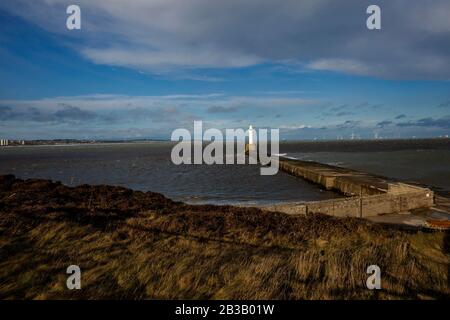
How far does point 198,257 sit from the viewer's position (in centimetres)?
676

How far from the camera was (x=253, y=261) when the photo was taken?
6441 millimetres

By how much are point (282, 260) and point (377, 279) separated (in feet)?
5.64

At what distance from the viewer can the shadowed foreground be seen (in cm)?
523

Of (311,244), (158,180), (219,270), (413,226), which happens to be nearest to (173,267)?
(219,270)

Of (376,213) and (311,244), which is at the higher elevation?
(311,244)

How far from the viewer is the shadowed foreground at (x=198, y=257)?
206 inches

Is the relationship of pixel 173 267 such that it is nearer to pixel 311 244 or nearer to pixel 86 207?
pixel 311 244

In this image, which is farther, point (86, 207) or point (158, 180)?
point (158, 180)
